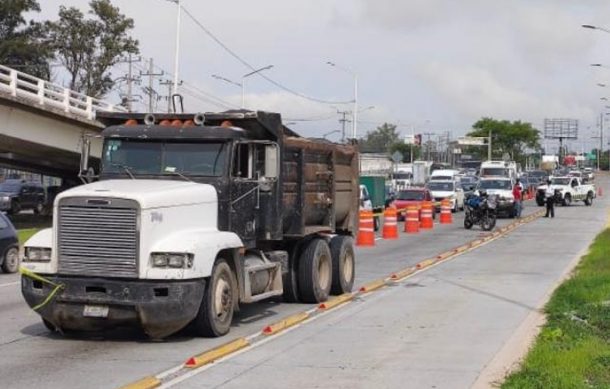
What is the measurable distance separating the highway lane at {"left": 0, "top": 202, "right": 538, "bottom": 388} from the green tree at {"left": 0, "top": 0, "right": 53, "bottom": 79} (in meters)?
60.6

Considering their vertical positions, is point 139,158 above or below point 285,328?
above

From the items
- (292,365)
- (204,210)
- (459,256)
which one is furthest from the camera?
(459,256)

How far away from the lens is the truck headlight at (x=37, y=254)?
10.2 m

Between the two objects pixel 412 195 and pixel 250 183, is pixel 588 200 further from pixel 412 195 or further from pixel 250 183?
pixel 250 183

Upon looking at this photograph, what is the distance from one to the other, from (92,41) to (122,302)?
64530 mm

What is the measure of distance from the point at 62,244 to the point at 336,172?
612 centimetres

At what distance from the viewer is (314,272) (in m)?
13.8

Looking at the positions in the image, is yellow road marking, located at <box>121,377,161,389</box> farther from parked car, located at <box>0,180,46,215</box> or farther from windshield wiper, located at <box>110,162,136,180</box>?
parked car, located at <box>0,180,46,215</box>

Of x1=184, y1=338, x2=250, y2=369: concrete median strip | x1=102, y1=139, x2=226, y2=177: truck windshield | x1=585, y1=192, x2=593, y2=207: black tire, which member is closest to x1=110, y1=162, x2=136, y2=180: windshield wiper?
x1=102, y1=139, x2=226, y2=177: truck windshield

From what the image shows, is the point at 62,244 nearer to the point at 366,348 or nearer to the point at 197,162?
the point at 197,162

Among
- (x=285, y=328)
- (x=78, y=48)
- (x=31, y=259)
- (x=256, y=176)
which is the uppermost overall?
(x=78, y=48)

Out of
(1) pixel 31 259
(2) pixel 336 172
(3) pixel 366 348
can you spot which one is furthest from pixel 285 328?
(2) pixel 336 172

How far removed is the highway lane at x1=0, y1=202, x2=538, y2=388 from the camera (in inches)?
335

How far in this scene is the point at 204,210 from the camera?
1086 centimetres
